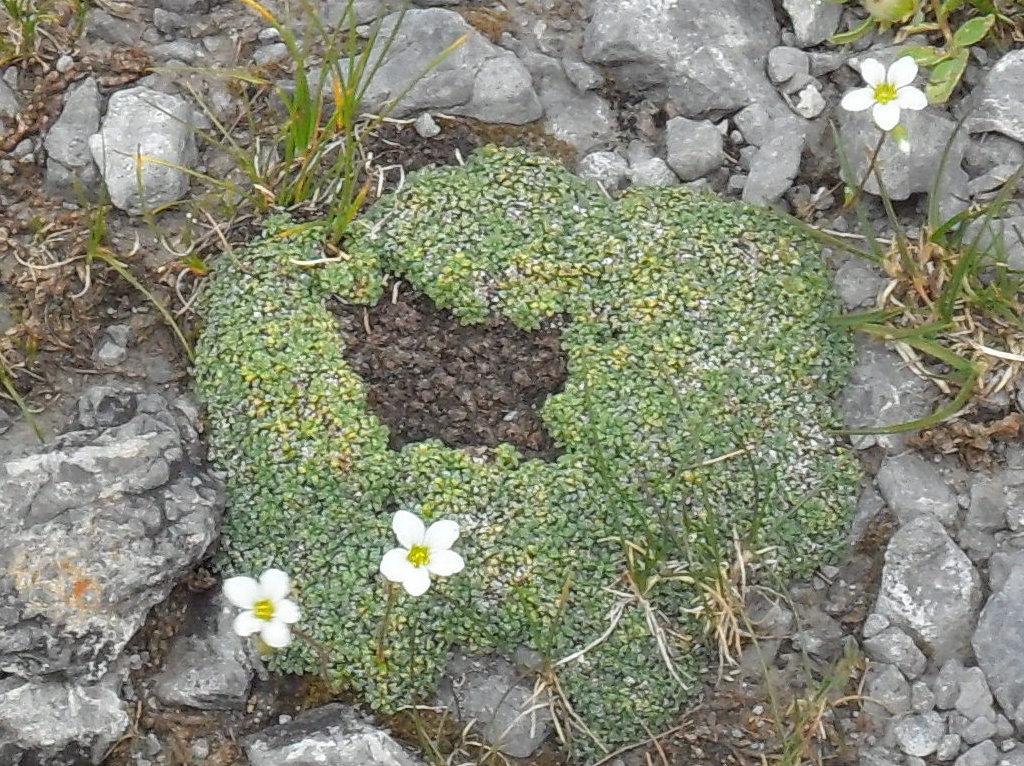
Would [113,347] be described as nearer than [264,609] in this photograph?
No

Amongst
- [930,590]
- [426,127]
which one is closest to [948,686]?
[930,590]

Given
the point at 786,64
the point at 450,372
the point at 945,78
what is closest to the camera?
the point at 450,372

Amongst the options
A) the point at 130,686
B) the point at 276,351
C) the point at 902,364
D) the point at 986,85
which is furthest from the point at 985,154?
the point at 130,686

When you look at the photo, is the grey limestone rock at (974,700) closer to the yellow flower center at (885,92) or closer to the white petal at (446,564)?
the white petal at (446,564)

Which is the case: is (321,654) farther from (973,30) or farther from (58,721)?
(973,30)

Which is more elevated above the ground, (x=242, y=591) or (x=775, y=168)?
(x=775, y=168)

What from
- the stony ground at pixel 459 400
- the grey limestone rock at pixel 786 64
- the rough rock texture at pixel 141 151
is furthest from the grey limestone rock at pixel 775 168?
the rough rock texture at pixel 141 151

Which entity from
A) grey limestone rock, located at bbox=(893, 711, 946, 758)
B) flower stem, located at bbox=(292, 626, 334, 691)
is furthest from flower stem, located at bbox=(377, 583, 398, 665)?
grey limestone rock, located at bbox=(893, 711, 946, 758)
